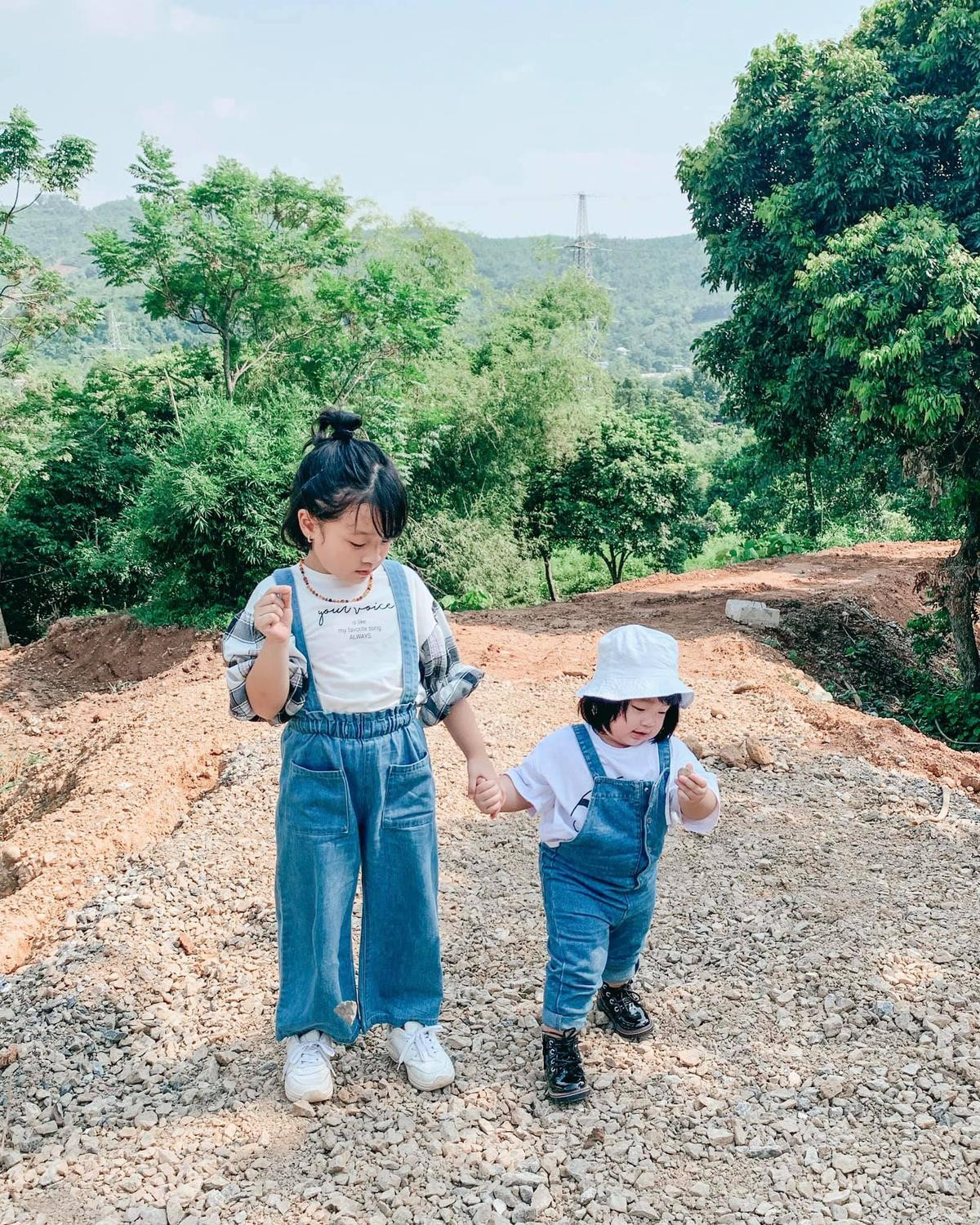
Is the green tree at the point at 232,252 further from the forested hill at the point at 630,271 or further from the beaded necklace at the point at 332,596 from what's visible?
the forested hill at the point at 630,271

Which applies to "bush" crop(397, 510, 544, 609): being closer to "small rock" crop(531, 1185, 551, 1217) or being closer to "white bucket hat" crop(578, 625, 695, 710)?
"white bucket hat" crop(578, 625, 695, 710)

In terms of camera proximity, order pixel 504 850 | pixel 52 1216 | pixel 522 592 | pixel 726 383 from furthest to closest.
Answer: pixel 522 592, pixel 726 383, pixel 504 850, pixel 52 1216

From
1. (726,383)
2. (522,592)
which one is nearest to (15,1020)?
(726,383)

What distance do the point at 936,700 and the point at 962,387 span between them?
2.55 m

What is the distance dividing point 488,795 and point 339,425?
2.99 feet

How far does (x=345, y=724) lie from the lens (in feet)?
7.16

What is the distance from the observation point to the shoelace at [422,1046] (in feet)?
8.07

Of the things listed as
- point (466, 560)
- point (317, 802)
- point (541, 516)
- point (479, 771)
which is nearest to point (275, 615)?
point (317, 802)

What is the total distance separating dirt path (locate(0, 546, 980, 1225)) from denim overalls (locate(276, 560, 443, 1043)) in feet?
1.00

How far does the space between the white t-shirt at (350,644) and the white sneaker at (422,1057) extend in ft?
2.99

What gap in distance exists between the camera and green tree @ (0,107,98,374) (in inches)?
491

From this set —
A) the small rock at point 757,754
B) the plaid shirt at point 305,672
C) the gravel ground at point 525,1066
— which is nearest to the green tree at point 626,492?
A: the small rock at point 757,754

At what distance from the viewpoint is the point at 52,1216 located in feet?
6.90

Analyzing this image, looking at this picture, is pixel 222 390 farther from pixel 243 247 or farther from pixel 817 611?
pixel 817 611
